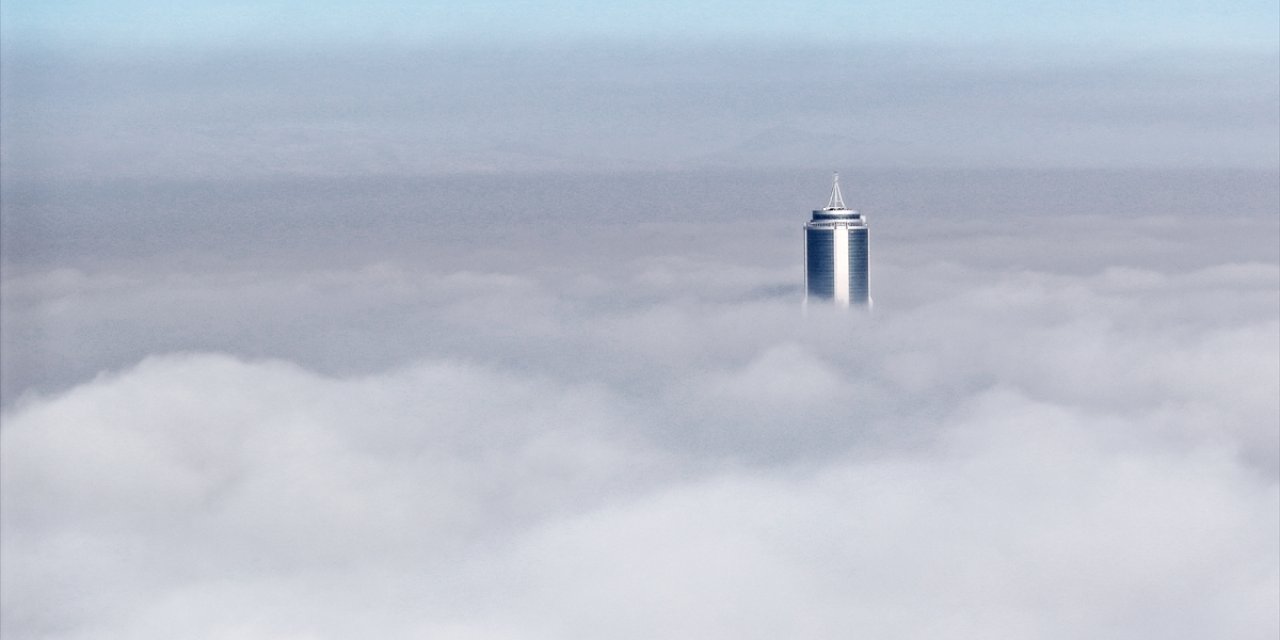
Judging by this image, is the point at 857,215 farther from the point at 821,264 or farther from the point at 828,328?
the point at 828,328

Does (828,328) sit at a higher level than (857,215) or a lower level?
lower

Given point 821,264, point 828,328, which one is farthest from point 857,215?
point 828,328

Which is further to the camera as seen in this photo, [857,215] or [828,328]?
[828,328]
